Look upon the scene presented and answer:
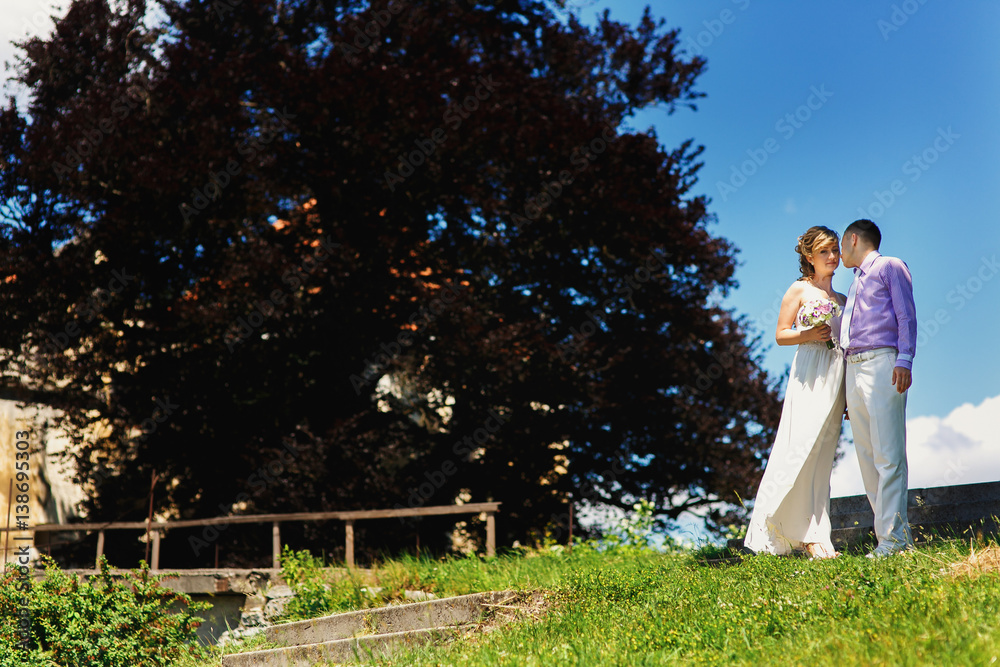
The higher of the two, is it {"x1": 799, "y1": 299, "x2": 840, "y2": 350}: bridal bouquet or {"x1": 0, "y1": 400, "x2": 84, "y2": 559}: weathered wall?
{"x1": 799, "y1": 299, "x2": 840, "y2": 350}: bridal bouquet

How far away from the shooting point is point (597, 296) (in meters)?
14.6

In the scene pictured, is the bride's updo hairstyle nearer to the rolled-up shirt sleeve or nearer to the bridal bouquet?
the bridal bouquet

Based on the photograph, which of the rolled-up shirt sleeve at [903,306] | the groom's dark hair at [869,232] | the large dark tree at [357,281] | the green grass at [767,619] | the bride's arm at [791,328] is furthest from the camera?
the large dark tree at [357,281]

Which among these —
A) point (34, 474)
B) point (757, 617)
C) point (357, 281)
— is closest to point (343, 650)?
point (757, 617)

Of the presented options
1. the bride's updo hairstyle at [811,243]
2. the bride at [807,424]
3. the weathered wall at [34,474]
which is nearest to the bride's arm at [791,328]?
the bride at [807,424]

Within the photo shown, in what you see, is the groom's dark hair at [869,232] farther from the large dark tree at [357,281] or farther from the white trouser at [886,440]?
the large dark tree at [357,281]

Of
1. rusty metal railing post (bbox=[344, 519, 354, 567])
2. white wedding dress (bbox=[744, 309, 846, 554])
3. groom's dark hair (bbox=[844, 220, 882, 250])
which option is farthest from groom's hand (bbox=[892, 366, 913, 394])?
rusty metal railing post (bbox=[344, 519, 354, 567])

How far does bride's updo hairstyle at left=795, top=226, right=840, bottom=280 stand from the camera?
662cm

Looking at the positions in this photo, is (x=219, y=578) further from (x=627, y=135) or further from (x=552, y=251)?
(x=627, y=135)

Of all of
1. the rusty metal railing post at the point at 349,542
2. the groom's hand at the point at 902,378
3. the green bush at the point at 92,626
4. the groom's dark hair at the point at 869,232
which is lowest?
the green bush at the point at 92,626

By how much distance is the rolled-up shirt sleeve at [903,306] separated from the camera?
5922 millimetres

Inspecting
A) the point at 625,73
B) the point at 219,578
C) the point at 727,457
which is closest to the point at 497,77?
the point at 625,73

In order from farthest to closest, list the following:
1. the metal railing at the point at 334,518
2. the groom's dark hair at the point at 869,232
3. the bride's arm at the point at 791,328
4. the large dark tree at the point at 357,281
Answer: the large dark tree at the point at 357,281 < the metal railing at the point at 334,518 < the bride's arm at the point at 791,328 < the groom's dark hair at the point at 869,232

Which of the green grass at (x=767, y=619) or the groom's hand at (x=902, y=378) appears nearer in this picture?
the green grass at (x=767, y=619)
